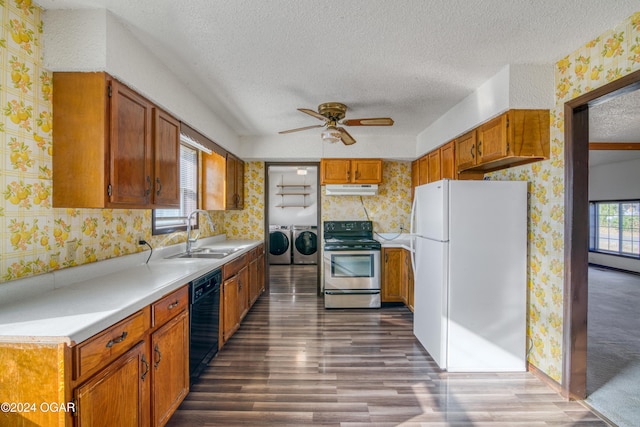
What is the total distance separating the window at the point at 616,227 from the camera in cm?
615

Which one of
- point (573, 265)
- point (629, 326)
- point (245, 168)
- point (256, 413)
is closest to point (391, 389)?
point (256, 413)

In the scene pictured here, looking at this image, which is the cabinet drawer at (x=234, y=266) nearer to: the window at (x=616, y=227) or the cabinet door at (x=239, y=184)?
the cabinet door at (x=239, y=184)

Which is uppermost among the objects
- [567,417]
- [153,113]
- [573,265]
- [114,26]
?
[114,26]

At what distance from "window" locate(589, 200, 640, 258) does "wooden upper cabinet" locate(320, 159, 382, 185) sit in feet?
20.1

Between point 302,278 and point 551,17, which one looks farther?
point 302,278

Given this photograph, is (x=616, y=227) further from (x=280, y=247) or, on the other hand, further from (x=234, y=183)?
(x=234, y=183)

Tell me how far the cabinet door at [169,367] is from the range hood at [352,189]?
8.94ft

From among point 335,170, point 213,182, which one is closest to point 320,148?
point 335,170

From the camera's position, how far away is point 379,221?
448cm

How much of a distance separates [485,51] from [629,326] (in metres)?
3.59

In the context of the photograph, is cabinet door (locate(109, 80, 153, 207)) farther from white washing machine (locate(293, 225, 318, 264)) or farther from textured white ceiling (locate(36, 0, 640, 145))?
white washing machine (locate(293, 225, 318, 264))

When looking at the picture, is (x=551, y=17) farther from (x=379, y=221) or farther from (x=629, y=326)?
(x=629, y=326)

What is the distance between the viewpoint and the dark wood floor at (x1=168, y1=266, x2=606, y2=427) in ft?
6.02

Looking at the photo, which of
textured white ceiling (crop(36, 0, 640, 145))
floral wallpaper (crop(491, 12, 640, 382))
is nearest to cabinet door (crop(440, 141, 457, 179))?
textured white ceiling (crop(36, 0, 640, 145))
